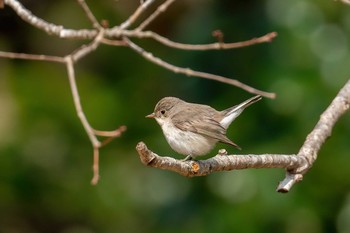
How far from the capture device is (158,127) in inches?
284

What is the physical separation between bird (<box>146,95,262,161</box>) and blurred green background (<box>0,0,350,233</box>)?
126cm

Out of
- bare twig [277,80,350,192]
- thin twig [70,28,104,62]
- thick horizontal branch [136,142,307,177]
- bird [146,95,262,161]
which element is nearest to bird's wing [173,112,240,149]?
bird [146,95,262,161]

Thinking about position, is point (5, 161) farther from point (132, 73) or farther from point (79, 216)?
point (132, 73)

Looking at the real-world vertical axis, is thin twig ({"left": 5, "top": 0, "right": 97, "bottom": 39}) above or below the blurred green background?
above

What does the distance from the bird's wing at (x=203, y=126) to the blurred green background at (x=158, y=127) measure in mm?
1379

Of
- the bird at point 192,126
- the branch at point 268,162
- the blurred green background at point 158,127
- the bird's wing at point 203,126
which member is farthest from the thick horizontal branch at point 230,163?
the blurred green background at point 158,127

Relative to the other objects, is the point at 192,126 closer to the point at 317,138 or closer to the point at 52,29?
the point at 317,138

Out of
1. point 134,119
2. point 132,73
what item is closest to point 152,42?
point 132,73

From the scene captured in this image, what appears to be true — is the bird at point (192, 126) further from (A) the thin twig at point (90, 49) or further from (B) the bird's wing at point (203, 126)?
(A) the thin twig at point (90, 49)

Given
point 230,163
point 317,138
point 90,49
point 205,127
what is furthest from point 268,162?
point 205,127

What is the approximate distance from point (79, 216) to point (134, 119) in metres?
0.97

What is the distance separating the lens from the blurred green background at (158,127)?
6391 millimetres

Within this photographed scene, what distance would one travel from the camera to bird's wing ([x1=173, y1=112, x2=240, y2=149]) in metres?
4.68

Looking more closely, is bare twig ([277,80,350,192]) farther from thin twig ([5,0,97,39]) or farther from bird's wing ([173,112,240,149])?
thin twig ([5,0,97,39])
